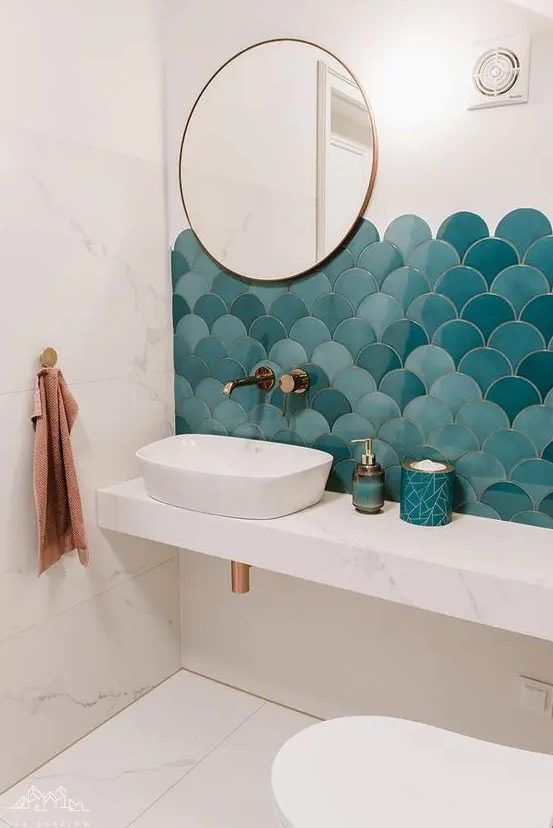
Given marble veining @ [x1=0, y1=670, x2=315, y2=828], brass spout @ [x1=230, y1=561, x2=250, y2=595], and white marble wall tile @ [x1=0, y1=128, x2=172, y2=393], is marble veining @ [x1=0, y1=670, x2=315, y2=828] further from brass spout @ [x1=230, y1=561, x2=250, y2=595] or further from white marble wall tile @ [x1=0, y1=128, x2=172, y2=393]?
white marble wall tile @ [x1=0, y1=128, x2=172, y2=393]

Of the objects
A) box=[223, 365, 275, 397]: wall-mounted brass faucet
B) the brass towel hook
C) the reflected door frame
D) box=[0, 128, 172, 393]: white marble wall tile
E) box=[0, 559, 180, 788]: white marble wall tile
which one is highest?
the reflected door frame

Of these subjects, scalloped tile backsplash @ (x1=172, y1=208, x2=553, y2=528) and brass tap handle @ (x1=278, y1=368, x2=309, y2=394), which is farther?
brass tap handle @ (x1=278, y1=368, x2=309, y2=394)

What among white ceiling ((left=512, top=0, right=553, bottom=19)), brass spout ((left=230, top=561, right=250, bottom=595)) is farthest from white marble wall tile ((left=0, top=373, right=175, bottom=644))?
white ceiling ((left=512, top=0, right=553, bottom=19))

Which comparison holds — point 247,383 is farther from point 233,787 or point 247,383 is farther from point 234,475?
point 233,787

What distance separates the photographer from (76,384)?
2.04 metres

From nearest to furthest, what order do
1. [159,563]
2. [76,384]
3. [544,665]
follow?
[544,665], [76,384], [159,563]

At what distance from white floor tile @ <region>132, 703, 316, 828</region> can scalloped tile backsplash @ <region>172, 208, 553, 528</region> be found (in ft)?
2.53

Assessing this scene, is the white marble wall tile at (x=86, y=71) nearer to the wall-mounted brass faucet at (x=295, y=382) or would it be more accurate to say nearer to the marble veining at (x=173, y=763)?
the wall-mounted brass faucet at (x=295, y=382)

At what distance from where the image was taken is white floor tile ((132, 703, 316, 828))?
72.4 inches

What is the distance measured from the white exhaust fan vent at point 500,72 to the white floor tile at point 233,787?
1791 mm

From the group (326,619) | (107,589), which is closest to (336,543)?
(326,619)

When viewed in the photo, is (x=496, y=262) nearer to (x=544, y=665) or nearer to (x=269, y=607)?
(x=544, y=665)

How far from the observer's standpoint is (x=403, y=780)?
1315 mm

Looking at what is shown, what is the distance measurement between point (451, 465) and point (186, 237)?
1065mm
